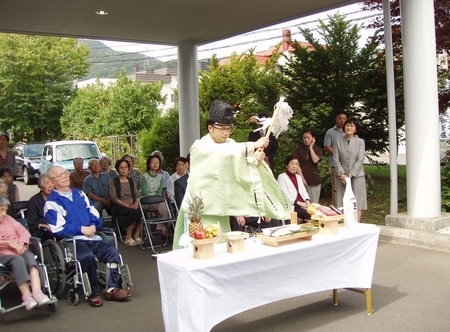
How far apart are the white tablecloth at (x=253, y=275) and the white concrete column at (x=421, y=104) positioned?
3352 mm

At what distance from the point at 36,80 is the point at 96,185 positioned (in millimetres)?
22359

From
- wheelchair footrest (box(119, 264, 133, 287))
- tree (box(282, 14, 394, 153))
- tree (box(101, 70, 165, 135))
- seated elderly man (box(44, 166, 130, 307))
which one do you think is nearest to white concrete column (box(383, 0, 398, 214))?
tree (box(282, 14, 394, 153))

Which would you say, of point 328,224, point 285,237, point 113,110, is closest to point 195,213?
point 285,237

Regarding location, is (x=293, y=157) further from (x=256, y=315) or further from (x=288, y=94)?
(x=288, y=94)

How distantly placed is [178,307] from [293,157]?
4.12 m

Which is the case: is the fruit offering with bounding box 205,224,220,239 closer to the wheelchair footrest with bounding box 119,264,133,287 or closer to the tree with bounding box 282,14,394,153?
the wheelchair footrest with bounding box 119,264,133,287

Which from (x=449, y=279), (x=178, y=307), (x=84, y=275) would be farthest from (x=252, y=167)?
(x=449, y=279)

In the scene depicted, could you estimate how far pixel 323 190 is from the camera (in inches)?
483

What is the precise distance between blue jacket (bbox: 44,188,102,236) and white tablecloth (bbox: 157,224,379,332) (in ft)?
6.70

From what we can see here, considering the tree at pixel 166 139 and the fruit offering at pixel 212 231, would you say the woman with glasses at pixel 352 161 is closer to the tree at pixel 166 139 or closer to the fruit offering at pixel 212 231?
the fruit offering at pixel 212 231

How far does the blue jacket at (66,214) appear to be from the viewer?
5.77 m

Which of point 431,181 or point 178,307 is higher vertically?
point 431,181

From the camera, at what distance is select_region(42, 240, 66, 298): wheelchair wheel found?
547cm

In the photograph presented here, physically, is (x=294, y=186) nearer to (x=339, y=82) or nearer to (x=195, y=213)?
(x=195, y=213)
